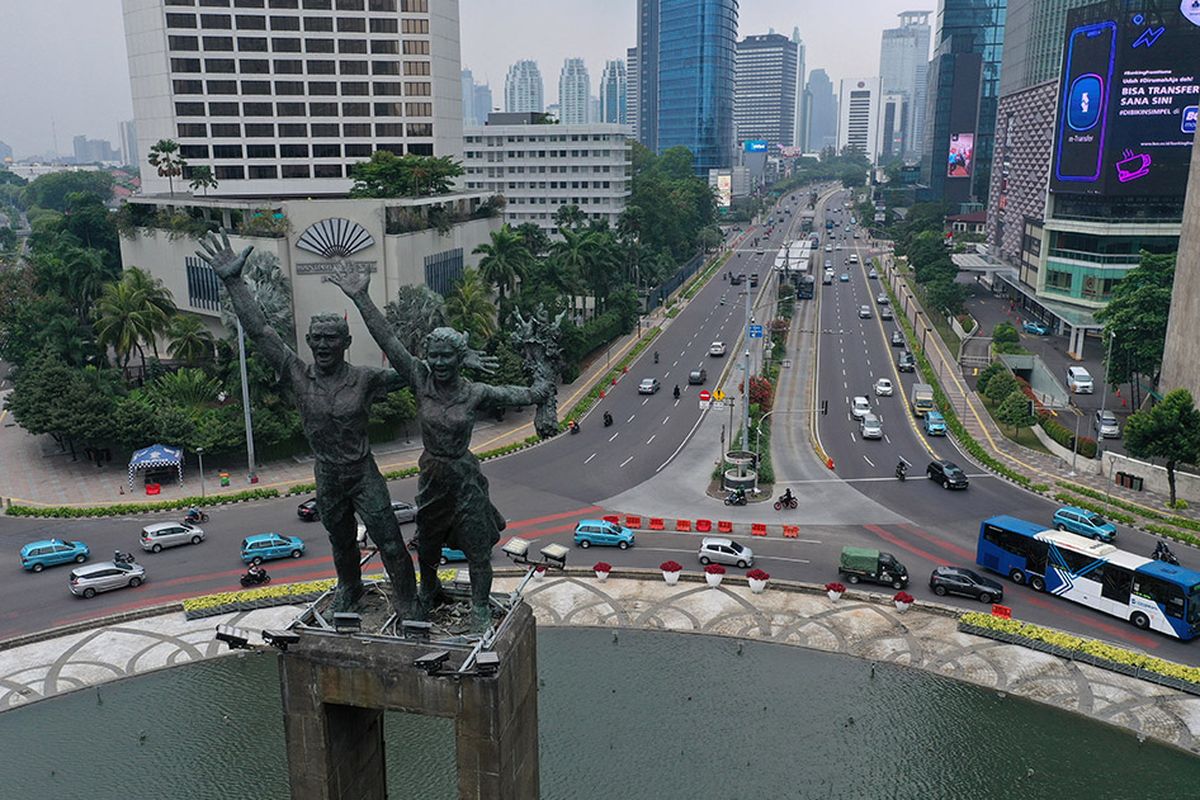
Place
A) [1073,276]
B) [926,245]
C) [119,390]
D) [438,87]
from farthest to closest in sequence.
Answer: [926,245] → [438,87] → [1073,276] → [119,390]

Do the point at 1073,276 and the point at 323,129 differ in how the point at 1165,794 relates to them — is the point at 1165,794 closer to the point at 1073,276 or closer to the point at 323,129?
the point at 1073,276

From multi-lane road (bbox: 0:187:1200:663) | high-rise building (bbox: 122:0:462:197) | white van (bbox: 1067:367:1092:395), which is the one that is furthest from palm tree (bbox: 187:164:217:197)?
white van (bbox: 1067:367:1092:395)

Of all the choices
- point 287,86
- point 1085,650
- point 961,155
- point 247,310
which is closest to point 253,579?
point 247,310

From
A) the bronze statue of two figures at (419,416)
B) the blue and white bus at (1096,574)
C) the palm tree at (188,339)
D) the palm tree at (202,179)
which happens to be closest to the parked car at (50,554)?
the palm tree at (188,339)

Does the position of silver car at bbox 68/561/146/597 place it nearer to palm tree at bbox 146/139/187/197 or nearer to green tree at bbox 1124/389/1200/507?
green tree at bbox 1124/389/1200/507

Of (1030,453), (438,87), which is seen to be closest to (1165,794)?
(1030,453)
